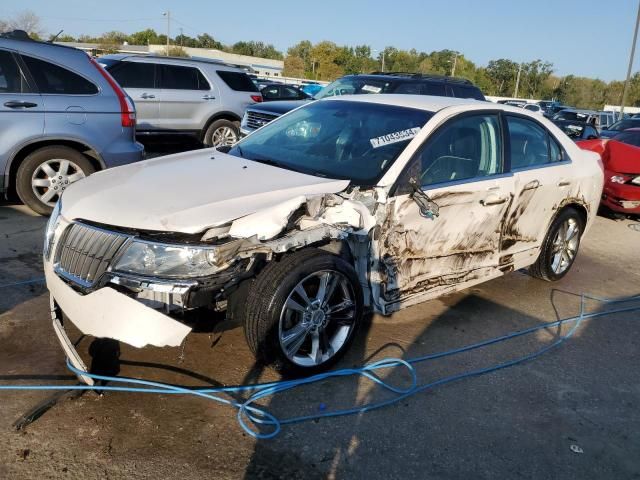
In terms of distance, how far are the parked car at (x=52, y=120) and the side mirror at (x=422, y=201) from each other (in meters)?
4.10

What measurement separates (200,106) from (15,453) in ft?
28.6

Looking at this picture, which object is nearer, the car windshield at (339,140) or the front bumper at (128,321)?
the front bumper at (128,321)

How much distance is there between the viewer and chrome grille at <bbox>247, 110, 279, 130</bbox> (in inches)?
371

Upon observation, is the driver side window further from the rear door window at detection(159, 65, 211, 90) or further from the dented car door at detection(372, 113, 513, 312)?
the rear door window at detection(159, 65, 211, 90)

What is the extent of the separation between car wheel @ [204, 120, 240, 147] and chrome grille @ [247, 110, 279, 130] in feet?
3.71

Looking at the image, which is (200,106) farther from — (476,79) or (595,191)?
(476,79)

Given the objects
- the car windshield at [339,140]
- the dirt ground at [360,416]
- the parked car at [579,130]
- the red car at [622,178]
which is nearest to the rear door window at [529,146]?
the car windshield at [339,140]

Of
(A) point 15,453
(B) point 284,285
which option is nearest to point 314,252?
(B) point 284,285

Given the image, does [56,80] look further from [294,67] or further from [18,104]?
[294,67]

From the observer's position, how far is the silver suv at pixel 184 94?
1012 centimetres

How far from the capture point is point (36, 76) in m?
6.22

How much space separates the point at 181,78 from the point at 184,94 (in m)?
0.32

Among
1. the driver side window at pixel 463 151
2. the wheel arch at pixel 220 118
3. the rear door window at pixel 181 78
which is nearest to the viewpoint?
the driver side window at pixel 463 151

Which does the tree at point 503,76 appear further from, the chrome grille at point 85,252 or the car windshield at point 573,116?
the chrome grille at point 85,252
